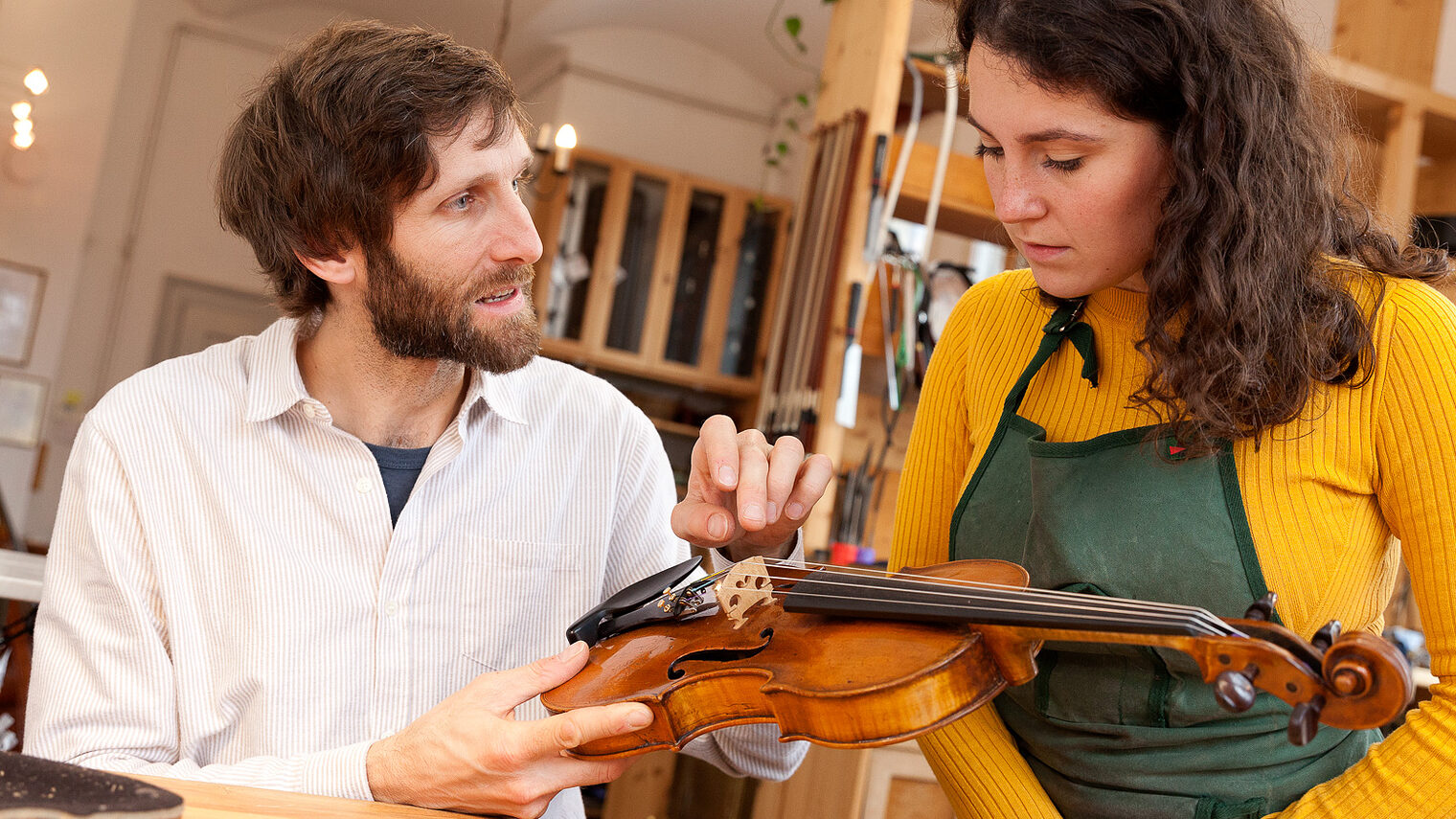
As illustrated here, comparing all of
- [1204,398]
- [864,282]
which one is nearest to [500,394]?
[1204,398]

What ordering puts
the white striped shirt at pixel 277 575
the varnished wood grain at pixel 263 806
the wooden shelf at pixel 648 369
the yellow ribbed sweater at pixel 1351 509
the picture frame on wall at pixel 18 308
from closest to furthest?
the varnished wood grain at pixel 263 806 < the yellow ribbed sweater at pixel 1351 509 < the white striped shirt at pixel 277 575 < the wooden shelf at pixel 648 369 < the picture frame on wall at pixel 18 308

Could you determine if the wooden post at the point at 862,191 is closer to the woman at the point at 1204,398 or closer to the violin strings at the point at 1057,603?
the woman at the point at 1204,398

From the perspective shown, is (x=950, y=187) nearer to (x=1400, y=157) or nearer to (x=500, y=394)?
(x=1400, y=157)

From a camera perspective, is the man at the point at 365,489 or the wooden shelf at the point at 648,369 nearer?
the man at the point at 365,489

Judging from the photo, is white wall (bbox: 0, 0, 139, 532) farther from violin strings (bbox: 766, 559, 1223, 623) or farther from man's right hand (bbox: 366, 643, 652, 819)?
violin strings (bbox: 766, 559, 1223, 623)

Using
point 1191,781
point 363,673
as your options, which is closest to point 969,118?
point 1191,781

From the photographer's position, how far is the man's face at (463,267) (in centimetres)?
149

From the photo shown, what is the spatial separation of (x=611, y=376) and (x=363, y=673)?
4.85m

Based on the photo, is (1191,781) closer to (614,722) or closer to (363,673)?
(614,722)

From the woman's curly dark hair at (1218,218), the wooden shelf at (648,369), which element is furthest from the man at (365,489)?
the wooden shelf at (648,369)

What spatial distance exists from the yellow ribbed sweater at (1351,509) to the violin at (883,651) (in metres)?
0.18

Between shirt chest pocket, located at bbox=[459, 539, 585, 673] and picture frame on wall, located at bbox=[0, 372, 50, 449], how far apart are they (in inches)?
248

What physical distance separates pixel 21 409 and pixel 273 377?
620 centimetres

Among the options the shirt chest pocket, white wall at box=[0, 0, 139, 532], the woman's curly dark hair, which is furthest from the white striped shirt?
white wall at box=[0, 0, 139, 532]
